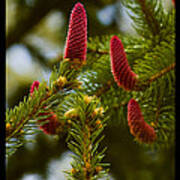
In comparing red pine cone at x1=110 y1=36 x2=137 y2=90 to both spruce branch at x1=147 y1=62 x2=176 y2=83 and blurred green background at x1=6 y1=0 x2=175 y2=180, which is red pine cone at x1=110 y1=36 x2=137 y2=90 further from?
blurred green background at x1=6 y1=0 x2=175 y2=180

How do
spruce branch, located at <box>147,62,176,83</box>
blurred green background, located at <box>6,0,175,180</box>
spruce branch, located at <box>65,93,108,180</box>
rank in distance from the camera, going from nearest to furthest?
spruce branch, located at <box>65,93,108,180</box>
spruce branch, located at <box>147,62,176,83</box>
blurred green background, located at <box>6,0,175,180</box>

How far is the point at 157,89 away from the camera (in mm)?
398

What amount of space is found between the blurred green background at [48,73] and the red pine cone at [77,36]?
0.48 metres

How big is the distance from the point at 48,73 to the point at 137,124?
0.43 meters

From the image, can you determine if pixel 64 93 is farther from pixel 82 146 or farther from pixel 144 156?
pixel 144 156

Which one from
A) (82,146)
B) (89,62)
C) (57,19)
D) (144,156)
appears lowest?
(144,156)

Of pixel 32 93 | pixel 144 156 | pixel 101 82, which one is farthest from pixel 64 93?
pixel 144 156

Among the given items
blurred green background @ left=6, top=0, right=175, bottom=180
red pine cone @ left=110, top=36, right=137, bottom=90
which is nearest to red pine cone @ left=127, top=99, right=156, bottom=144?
red pine cone @ left=110, top=36, right=137, bottom=90

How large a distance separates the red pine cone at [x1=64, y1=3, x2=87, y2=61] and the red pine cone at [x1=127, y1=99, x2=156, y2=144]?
8 cm

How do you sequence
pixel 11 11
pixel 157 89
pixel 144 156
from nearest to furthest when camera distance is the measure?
1. pixel 157 89
2. pixel 144 156
3. pixel 11 11

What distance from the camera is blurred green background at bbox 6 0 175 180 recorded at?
2.81 ft

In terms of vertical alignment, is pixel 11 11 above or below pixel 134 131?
above

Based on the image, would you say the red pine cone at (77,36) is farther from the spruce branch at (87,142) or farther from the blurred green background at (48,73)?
the blurred green background at (48,73)

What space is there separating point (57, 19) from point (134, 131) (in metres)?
1.14
